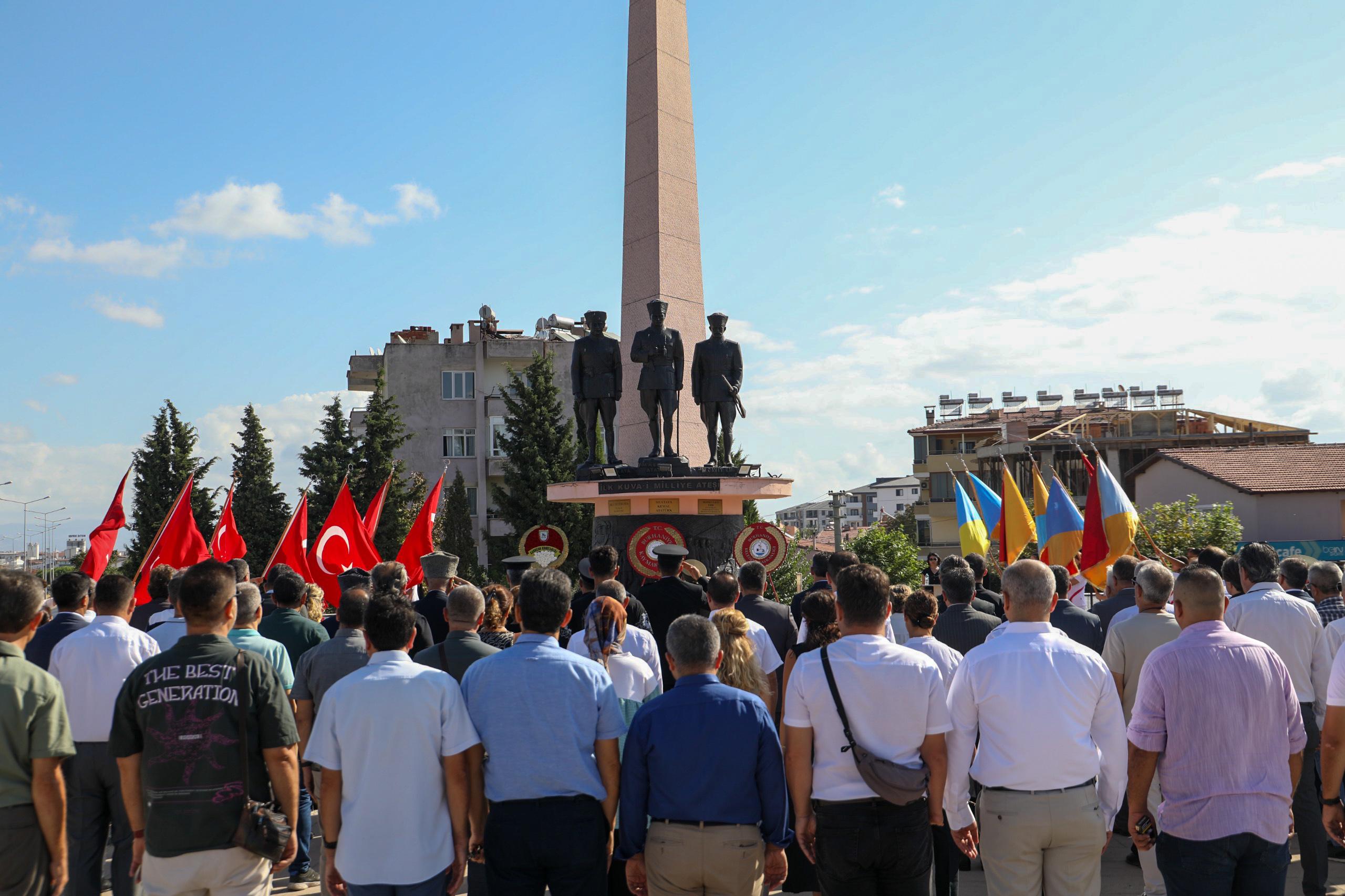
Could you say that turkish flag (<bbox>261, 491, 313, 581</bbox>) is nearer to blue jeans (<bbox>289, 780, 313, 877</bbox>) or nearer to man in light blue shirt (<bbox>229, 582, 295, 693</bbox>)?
blue jeans (<bbox>289, 780, 313, 877</bbox>)

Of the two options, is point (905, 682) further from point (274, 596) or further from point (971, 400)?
point (971, 400)

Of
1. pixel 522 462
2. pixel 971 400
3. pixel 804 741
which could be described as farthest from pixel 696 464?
pixel 971 400

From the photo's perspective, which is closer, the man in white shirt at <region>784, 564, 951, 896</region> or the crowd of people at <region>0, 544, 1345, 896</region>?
the crowd of people at <region>0, 544, 1345, 896</region>

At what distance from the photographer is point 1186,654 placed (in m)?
4.26

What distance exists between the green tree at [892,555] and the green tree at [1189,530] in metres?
7.44

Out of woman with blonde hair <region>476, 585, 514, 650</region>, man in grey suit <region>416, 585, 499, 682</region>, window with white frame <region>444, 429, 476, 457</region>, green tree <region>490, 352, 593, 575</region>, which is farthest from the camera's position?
window with white frame <region>444, 429, 476, 457</region>

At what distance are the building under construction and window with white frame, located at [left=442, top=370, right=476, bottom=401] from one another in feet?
74.0

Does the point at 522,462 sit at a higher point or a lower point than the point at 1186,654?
higher

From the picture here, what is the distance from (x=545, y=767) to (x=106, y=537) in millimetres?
9299

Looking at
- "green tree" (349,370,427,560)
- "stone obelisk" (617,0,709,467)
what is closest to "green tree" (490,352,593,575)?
"green tree" (349,370,427,560)

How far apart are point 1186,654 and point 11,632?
4411mm

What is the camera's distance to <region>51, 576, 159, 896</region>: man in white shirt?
5285 mm

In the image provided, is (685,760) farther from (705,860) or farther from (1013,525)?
(1013,525)

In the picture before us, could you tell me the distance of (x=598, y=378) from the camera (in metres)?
15.1
